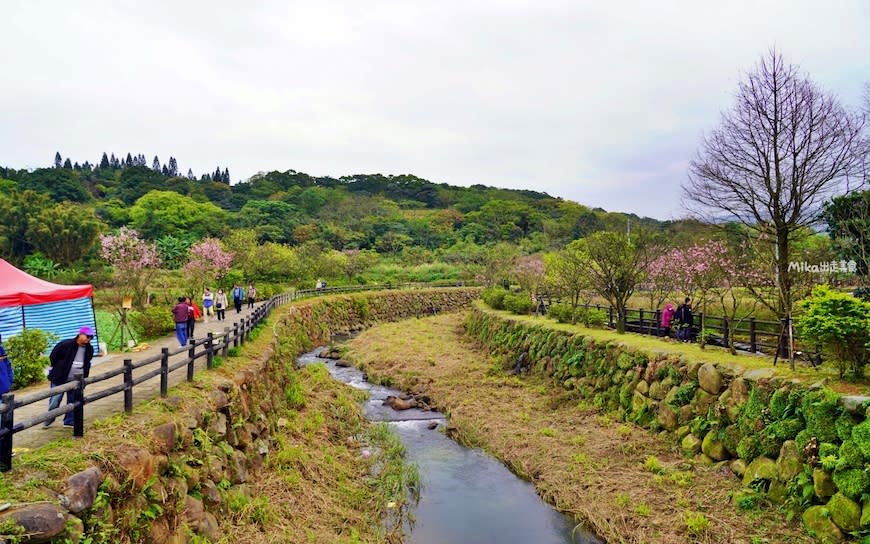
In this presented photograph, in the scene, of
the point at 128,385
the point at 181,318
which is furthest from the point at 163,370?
the point at 181,318


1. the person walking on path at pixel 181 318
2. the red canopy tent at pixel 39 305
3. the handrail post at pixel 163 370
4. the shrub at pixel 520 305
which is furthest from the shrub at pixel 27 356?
the shrub at pixel 520 305

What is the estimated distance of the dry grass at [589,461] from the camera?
324 inches

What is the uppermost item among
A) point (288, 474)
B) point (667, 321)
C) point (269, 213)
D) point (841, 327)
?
point (269, 213)

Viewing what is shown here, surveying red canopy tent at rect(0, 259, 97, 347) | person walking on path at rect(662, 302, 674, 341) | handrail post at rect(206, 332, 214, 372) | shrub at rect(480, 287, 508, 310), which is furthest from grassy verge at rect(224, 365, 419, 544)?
shrub at rect(480, 287, 508, 310)

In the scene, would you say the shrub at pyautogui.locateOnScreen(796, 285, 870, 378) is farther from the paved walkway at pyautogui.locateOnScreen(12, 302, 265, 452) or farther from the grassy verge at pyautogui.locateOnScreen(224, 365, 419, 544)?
the paved walkway at pyautogui.locateOnScreen(12, 302, 265, 452)

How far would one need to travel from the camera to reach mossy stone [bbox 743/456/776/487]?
8.44 meters

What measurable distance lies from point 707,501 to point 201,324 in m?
19.7

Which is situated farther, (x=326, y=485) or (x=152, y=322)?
(x=152, y=322)

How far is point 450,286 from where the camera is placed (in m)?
52.4

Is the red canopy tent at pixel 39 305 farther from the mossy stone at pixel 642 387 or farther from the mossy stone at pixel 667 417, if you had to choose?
the mossy stone at pixel 667 417

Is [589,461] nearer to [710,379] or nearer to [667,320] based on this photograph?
[710,379]

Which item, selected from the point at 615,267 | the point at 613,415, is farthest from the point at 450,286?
the point at 613,415

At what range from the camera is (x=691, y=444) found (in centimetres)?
1050

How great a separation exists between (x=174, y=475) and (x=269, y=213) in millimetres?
72477
